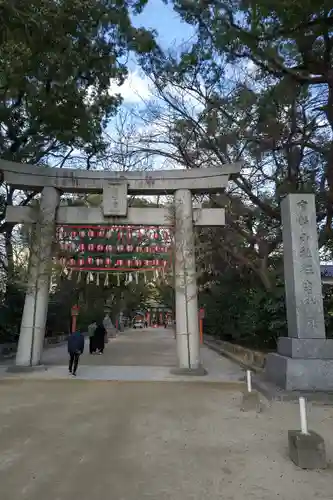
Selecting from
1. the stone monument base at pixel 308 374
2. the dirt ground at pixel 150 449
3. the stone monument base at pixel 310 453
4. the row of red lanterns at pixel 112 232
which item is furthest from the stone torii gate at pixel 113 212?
the stone monument base at pixel 310 453

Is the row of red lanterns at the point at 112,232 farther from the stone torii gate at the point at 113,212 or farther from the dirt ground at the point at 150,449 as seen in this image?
the dirt ground at the point at 150,449

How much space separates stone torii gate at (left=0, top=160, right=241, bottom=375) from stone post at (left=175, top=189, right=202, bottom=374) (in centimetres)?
3

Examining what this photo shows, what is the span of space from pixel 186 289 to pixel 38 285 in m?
4.74

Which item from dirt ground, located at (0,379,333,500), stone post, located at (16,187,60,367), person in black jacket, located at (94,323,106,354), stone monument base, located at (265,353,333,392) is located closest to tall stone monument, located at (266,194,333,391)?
stone monument base, located at (265,353,333,392)

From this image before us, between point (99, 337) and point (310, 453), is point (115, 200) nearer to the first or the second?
point (99, 337)

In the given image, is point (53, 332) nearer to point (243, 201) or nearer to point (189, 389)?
point (243, 201)

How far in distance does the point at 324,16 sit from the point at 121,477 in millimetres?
10703

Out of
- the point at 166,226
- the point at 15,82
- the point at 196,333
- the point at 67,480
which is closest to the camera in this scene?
the point at 67,480

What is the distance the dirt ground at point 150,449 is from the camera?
374 centimetres

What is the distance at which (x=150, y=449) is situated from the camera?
4.91 m

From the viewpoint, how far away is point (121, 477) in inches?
158

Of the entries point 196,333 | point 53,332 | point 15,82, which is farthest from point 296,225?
point 53,332

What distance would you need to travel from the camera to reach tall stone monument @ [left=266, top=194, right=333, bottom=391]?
8.02 metres

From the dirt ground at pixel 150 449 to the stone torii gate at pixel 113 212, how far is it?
13.4ft
